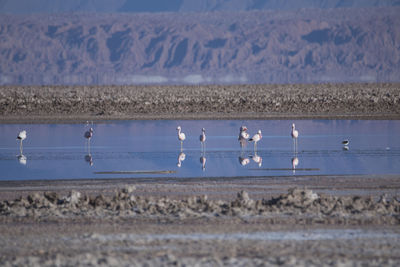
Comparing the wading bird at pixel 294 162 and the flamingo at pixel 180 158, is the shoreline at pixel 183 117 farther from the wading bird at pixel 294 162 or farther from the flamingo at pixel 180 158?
the wading bird at pixel 294 162

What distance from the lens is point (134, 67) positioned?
7490 inches

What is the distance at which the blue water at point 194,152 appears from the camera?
57.1 ft

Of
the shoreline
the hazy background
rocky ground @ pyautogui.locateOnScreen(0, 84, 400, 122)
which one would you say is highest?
the hazy background

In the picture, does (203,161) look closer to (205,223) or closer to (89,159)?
(89,159)

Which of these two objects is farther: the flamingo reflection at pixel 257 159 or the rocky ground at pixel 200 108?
the rocky ground at pixel 200 108

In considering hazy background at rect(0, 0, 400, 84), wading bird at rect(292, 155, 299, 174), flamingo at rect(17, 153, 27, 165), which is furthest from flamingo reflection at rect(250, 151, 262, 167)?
hazy background at rect(0, 0, 400, 84)

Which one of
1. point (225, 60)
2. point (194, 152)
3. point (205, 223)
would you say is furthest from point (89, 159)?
point (225, 60)

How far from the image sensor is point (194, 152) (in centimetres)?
2205

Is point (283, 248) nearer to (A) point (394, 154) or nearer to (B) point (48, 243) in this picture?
(B) point (48, 243)

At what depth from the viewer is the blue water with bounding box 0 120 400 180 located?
17406 mm

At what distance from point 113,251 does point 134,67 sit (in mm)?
182669

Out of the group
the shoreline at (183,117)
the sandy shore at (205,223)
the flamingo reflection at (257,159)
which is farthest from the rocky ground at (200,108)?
the sandy shore at (205,223)

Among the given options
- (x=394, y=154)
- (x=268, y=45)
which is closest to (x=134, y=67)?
(x=268, y=45)

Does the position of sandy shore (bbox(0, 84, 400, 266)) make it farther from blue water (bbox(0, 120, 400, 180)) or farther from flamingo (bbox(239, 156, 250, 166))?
flamingo (bbox(239, 156, 250, 166))
